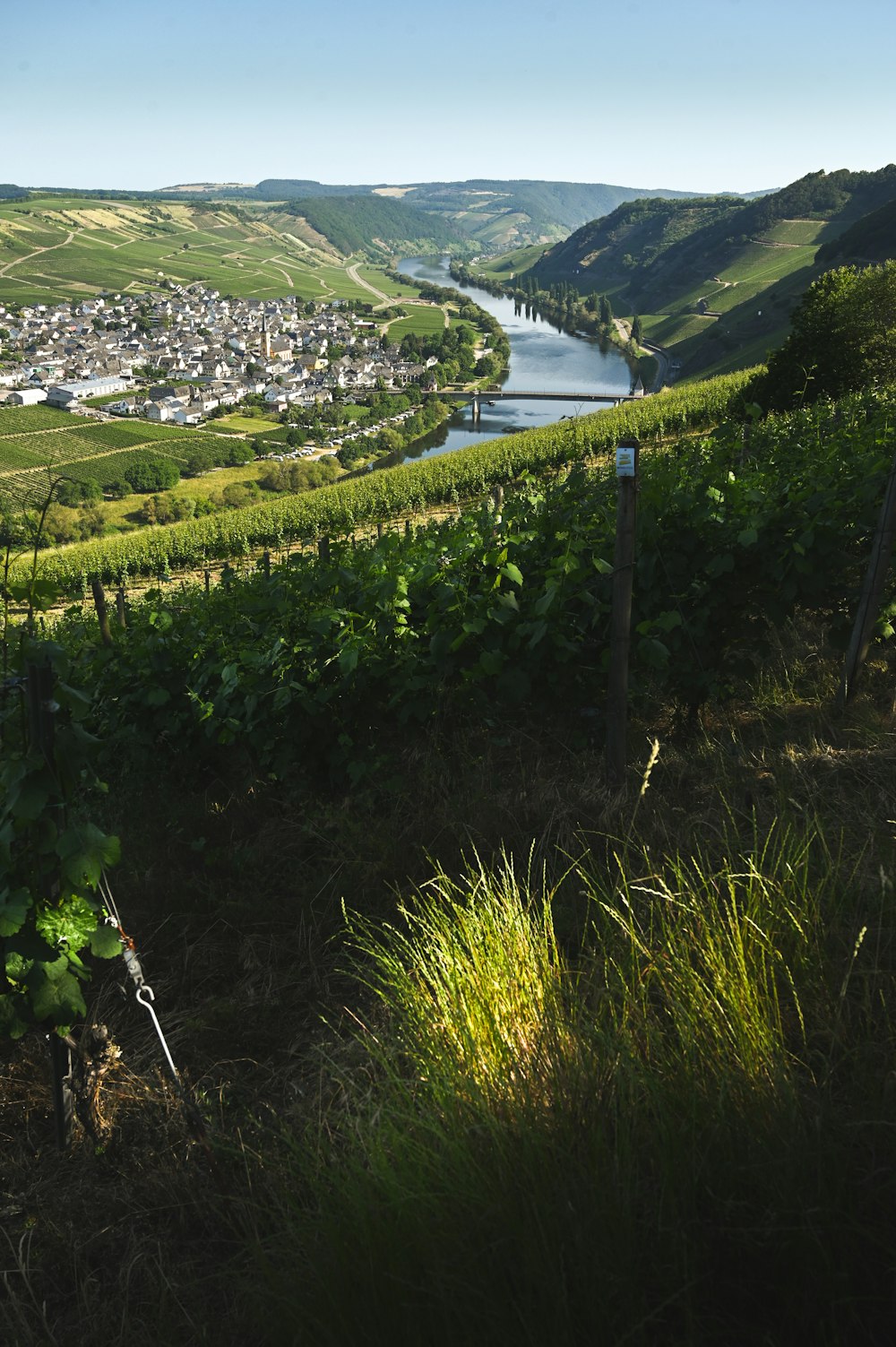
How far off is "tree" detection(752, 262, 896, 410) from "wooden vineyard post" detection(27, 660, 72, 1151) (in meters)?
25.4

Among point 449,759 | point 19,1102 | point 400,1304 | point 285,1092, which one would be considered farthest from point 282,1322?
point 449,759

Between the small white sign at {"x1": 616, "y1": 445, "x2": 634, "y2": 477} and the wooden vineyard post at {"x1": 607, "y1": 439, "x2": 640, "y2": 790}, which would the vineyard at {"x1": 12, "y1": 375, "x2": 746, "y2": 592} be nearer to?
the wooden vineyard post at {"x1": 607, "y1": 439, "x2": 640, "y2": 790}

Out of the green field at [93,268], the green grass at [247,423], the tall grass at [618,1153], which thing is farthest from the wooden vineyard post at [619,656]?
the green field at [93,268]

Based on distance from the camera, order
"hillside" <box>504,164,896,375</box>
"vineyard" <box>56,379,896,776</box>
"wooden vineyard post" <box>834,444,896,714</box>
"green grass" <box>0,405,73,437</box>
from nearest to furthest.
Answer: "wooden vineyard post" <box>834,444,896,714</box>
"vineyard" <box>56,379,896,776</box>
"hillside" <box>504,164,896,375</box>
"green grass" <box>0,405,73,437</box>

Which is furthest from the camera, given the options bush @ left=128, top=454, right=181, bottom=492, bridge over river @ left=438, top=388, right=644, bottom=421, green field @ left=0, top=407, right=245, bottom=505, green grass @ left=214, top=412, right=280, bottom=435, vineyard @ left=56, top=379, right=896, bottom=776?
green grass @ left=214, top=412, right=280, bottom=435

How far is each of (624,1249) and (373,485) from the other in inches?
1570

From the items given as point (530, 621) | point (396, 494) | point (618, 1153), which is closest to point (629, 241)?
point (396, 494)

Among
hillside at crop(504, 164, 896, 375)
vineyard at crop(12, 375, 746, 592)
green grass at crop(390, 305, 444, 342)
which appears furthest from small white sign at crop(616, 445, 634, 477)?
green grass at crop(390, 305, 444, 342)

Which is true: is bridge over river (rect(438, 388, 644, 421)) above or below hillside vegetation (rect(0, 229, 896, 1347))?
above

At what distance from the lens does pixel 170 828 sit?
13.6ft

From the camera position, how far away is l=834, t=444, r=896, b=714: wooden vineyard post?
12.4ft

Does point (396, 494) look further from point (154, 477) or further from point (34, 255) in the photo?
point (34, 255)

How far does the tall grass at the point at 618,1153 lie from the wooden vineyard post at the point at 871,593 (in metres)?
2.14

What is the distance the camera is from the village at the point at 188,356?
345 feet
